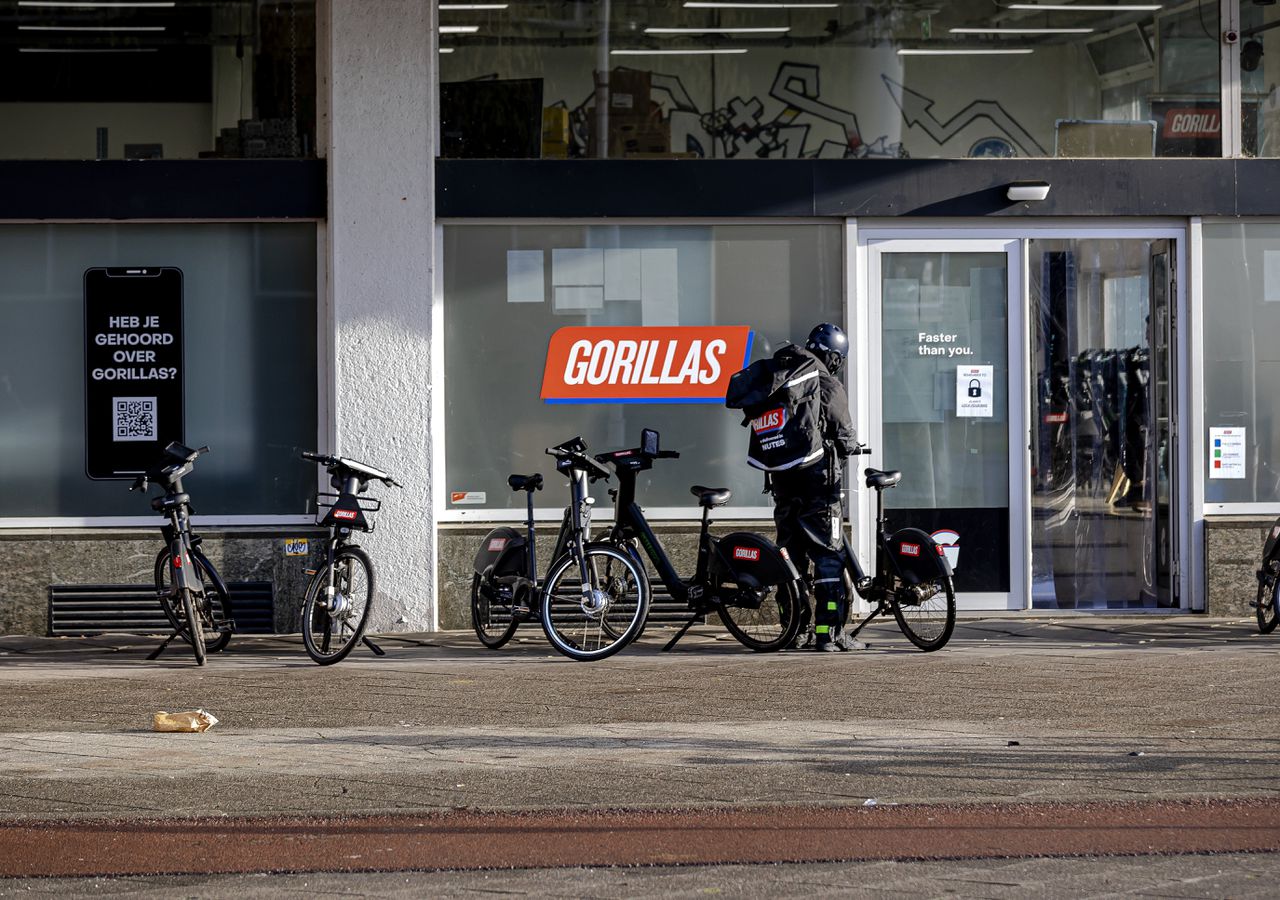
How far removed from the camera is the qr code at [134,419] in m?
10.8

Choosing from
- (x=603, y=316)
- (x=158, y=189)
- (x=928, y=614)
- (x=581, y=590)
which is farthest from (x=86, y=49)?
(x=928, y=614)

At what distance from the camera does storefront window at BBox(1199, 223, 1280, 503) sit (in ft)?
36.6

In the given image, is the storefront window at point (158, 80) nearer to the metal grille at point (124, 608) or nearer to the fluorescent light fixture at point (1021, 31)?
the metal grille at point (124, 608)

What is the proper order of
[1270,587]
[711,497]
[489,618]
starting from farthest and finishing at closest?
1. [1270,587]
2. [489,618]
3. [711,497]

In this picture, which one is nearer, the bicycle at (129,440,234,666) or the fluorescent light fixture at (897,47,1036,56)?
the bicycle at (129,440,234,666)

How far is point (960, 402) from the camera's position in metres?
11.2

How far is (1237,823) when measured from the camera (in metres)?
5.45

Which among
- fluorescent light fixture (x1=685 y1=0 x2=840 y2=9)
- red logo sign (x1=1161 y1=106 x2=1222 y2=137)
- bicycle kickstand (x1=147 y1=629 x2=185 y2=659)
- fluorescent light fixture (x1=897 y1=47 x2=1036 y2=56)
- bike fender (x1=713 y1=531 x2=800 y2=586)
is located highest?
fluorescent light fixture (x1=685 y1=0 x2=840 y2=9)

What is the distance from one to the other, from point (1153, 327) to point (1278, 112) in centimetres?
171

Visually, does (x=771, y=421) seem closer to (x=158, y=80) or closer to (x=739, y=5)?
(x=739, y=5)

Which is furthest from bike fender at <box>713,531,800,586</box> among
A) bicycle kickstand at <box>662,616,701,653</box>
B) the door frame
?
the door frame

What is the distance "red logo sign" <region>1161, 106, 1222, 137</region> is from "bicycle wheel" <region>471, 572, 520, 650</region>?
217 inches

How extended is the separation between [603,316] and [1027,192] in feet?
9.43

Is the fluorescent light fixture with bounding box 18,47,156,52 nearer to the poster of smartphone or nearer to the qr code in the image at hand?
the poster of smartphone
